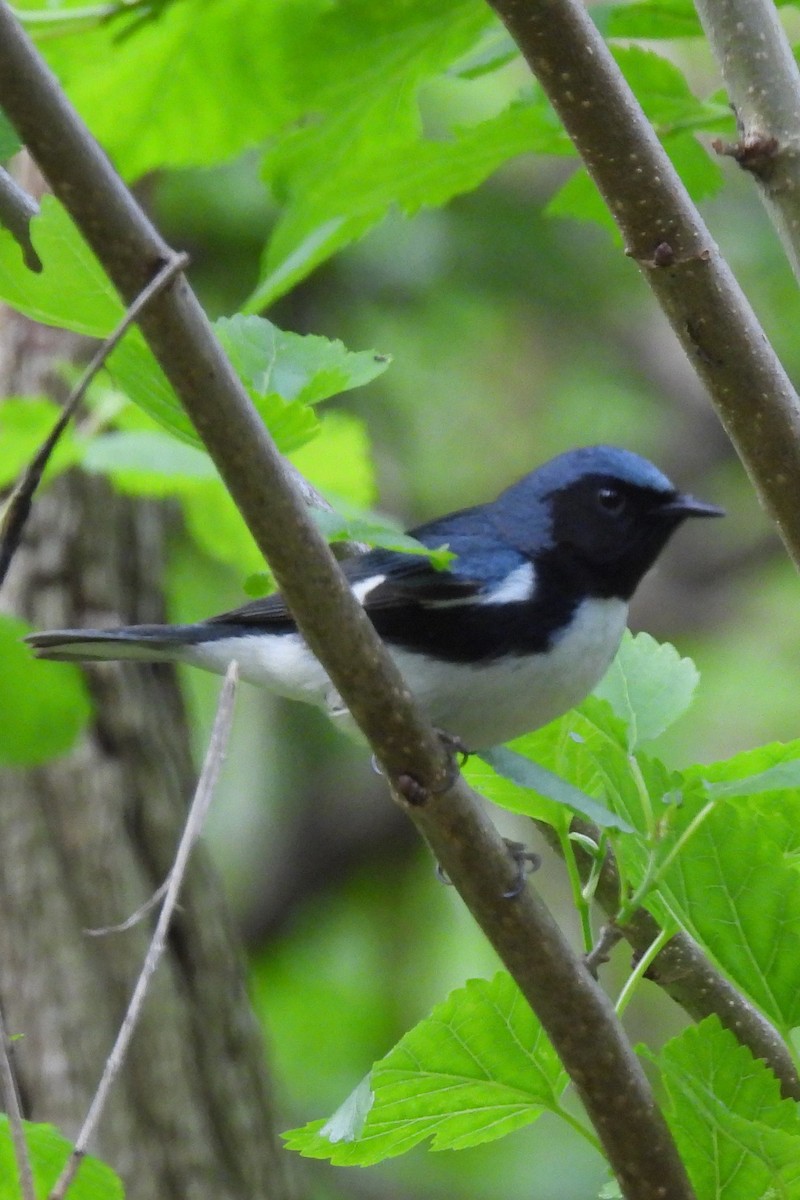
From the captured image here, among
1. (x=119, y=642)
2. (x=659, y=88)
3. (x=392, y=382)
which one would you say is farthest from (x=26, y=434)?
(x=392, y=382)

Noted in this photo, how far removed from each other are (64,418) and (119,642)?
5.20 ft

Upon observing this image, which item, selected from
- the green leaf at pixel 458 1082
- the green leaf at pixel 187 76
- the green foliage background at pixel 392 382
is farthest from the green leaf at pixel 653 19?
the green leaf at pixel 458 1082

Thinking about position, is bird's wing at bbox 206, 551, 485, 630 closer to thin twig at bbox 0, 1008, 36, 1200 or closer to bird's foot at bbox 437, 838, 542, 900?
bird's foot at bbox 437, 838, 542, 900

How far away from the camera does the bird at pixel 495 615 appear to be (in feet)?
8.22

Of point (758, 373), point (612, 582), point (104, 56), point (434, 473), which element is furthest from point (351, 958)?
point (758, 373)

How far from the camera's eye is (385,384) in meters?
6.61

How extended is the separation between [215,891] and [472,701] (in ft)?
4.57

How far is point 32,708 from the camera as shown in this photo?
53.4 inches

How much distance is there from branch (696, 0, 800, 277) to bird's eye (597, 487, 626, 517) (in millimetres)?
1317

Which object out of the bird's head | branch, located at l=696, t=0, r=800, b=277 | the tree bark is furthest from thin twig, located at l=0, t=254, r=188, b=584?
the tree bark

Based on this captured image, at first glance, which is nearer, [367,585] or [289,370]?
[289,370]

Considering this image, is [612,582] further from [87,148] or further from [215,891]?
[87,148]

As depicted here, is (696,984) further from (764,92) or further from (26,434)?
(26,434)

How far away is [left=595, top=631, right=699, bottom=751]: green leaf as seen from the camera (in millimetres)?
1527
